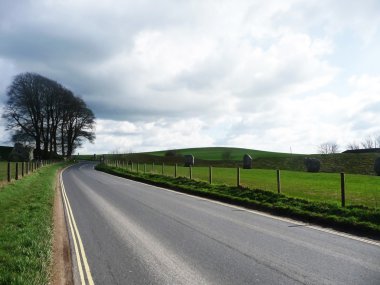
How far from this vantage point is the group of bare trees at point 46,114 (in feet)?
211

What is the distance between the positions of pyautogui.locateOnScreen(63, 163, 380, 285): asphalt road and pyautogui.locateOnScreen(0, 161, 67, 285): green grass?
89 centimetres

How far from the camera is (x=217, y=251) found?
8.31 m

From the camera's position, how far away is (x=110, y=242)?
9484 millimetres

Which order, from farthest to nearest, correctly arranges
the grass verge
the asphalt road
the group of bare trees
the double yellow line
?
1. the group of bare trees
2. the grass verge
3. the double yellow line
4. the asphalt road

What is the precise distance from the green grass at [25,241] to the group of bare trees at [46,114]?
52.5m

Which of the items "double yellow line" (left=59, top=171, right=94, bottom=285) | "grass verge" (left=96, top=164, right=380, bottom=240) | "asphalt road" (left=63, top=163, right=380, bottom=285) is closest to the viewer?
"asphalt road" (left=63, top=163, right=380, bottom=285)

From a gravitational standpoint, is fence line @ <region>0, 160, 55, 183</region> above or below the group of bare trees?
below

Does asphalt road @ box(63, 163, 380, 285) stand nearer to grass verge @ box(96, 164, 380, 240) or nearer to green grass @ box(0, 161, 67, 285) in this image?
green grass @ box(0, 161, 67, 285)

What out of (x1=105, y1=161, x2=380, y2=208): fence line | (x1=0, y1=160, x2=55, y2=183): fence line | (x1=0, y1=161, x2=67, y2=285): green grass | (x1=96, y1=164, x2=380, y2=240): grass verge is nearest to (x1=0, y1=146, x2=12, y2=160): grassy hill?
(x1=0, y1=160, x2=55, y2=183): fence line

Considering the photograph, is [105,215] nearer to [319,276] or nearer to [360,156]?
[319,276]

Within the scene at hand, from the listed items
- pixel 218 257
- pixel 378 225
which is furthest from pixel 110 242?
pixel 378 225

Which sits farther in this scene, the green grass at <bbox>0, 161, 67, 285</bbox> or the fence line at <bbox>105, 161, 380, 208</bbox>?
the fence line at <bbox>105, 161, 380, 208</bbox>

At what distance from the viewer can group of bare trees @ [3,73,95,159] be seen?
211 ft

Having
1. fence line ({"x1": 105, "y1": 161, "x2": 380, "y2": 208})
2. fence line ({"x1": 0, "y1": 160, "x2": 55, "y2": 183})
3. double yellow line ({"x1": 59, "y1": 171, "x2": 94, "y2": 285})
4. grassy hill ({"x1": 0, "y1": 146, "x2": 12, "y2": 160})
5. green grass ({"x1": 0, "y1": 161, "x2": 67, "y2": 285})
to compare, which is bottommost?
double yellow line ({"x1": 59, "y1": 171, "x2": 94, "y2": 285})
